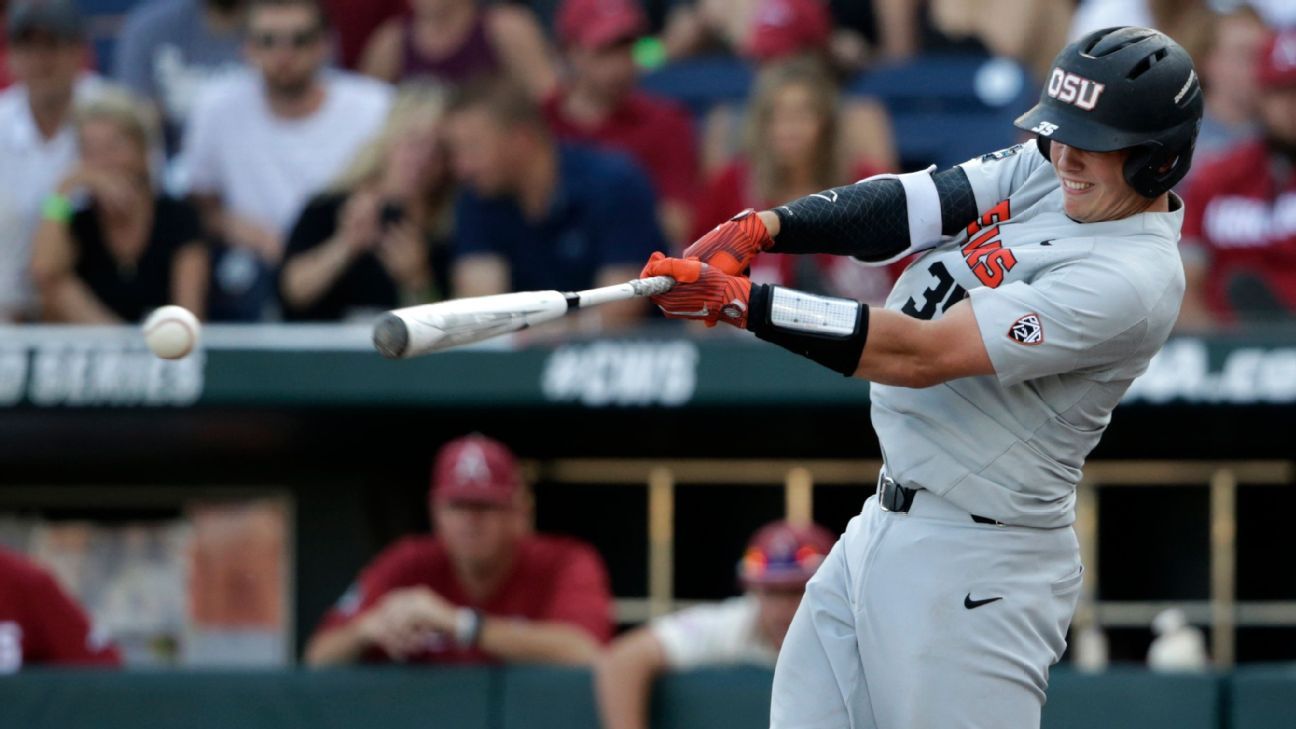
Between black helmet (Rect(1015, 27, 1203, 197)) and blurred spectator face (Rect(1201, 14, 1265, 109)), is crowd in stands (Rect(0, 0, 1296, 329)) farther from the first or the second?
black helmet (Rect(1015, 27, 1203, 197))

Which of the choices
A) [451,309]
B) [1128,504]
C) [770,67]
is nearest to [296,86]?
[770,67]

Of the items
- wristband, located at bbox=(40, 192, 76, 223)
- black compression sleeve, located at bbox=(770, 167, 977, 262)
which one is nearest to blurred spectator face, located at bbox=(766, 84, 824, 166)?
wristband, located at bbox=(40, 192, 76, 223)

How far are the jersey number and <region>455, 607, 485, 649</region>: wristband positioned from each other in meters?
2.31

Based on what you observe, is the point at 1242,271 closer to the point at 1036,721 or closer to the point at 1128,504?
the point at 1128,504

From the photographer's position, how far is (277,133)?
721cm

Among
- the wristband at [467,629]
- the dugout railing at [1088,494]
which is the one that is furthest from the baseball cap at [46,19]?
the wristband at [467,629]

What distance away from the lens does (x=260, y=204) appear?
7.21 m

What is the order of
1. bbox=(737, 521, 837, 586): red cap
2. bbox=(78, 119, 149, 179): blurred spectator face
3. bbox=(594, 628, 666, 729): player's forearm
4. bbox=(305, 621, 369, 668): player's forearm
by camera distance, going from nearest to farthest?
bbox=(594, 628, 666, 729): player's forearm < bbox=(737, 521, 837, 586): red cap < bbox=(305, 621, 369, 668): player's forearm < bbox=(78, 119, 149, 179): blurred spectator face

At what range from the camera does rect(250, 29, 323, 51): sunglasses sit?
23.6 feet

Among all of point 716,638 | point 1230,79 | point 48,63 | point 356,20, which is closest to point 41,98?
point 48,63

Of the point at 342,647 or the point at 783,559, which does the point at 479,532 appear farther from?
the point at 783,559

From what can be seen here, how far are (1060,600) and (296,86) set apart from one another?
4475 mm

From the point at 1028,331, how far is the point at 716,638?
2398 mm

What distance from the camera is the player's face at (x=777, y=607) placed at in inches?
212
